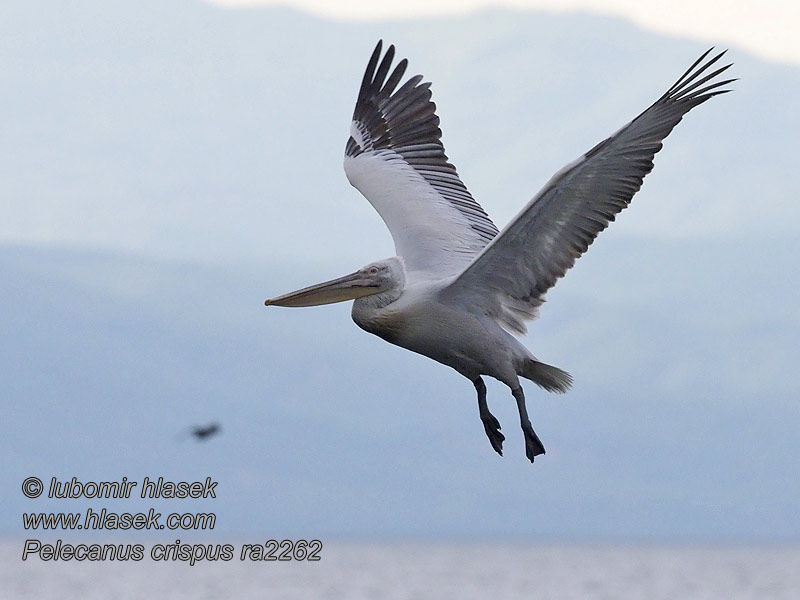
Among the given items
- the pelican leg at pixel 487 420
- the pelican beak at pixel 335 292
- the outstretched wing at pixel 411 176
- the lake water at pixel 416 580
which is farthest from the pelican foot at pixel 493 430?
the lake water at pixel 416 580

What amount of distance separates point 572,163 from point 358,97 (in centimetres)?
391

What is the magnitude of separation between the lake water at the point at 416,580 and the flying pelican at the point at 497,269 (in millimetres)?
33529

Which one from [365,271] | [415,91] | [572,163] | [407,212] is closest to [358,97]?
[415,91]

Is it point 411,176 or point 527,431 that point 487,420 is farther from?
point 411,176

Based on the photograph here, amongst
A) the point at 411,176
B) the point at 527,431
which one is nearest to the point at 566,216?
the point at 527,431

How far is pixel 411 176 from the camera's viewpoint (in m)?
11.0

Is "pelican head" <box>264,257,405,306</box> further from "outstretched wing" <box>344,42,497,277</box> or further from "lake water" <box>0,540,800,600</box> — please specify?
"lake water" <box>0,540,800,600</box>

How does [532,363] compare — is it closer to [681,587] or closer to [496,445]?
[496,445]

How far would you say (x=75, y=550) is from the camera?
1286 centimetres

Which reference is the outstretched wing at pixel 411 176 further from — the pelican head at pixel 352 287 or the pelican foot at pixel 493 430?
the pelican foot at pixel 493 430

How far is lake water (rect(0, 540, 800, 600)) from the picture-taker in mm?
46094

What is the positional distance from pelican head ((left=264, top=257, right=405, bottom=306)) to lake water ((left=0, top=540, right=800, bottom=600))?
3400 centimetres

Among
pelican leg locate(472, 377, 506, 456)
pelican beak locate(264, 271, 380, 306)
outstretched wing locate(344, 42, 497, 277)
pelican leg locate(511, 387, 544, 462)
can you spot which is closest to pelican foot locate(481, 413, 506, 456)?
pelican leg locate(472, 377, 506, 456)

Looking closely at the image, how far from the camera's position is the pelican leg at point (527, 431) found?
9.06 m
